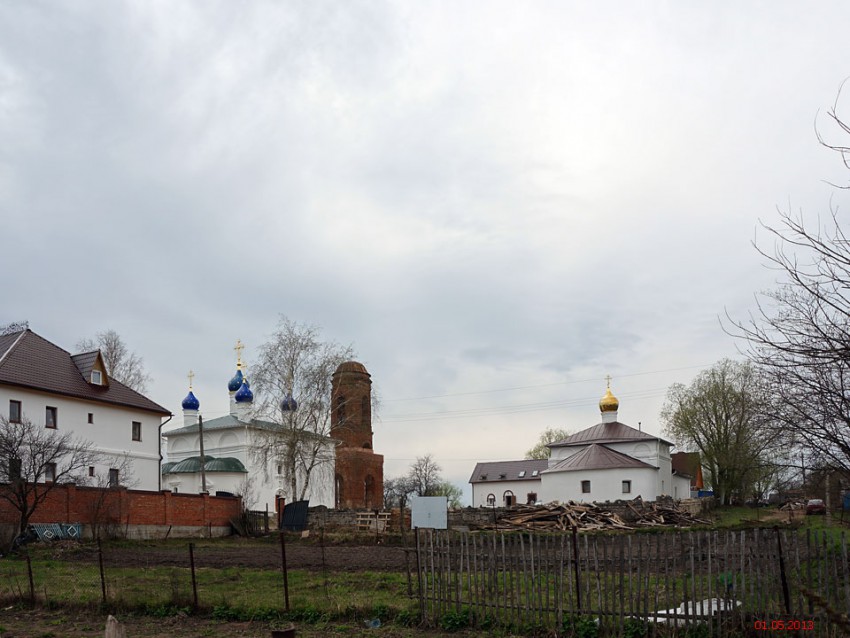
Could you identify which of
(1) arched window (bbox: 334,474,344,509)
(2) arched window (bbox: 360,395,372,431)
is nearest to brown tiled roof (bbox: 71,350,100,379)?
(2) arched window (bbox: 360,395,372,431)

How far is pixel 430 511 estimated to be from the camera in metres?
28.0

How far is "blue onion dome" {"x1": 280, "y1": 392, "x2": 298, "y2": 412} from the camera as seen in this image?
4031cm

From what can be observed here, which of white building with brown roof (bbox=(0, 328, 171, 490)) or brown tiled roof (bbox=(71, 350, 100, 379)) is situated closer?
white building with brown roof (bbox=(0, 328, 171, 490))

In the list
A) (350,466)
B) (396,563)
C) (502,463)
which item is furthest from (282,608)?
(502,463)

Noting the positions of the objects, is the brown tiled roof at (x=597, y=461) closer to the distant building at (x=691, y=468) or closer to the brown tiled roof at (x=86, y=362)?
the distant building at (x=691, y=468)

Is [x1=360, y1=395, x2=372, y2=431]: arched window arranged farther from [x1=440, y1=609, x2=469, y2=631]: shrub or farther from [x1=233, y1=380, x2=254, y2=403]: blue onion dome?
[x1=440, y1=609, x2=469, y2=631]: shrub

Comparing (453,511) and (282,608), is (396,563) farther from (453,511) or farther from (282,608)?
(453,511)

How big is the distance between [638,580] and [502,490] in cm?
6668

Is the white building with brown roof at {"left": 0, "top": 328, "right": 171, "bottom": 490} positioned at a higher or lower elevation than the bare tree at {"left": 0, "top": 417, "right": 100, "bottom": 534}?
higher

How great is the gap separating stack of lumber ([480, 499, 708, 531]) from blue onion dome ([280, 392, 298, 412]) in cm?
1160

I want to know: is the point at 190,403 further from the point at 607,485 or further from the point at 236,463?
the point at 607,485

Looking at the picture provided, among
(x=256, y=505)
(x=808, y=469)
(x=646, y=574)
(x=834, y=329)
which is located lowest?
(x=256, y=505)

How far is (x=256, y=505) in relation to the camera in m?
48.3

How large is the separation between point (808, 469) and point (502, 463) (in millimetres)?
66185
